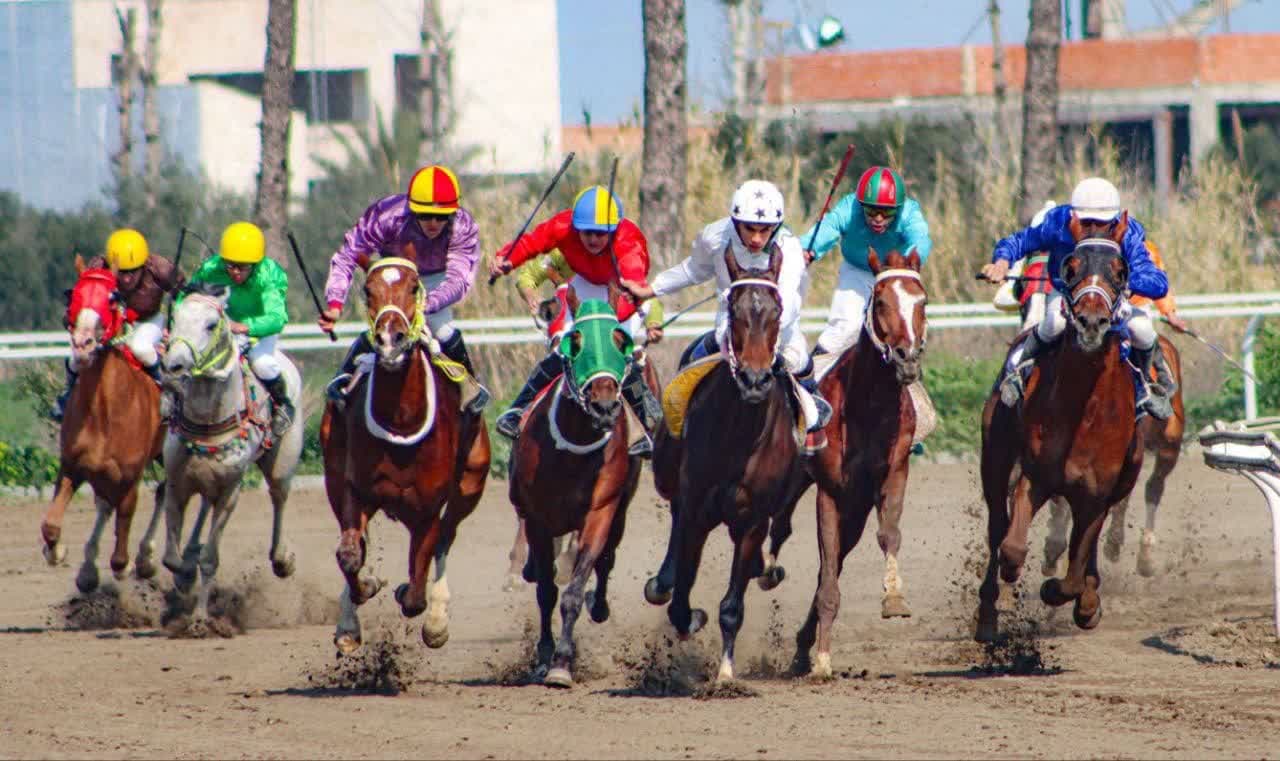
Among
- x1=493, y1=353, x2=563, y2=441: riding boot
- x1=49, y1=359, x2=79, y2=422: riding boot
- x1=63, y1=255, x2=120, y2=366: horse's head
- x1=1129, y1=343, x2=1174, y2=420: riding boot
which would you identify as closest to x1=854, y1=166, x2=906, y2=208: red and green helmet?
x1=1129, y1=343, x2=1174, y2=420: riding boot

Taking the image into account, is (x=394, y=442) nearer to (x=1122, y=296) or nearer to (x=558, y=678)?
(x=558, y=678)

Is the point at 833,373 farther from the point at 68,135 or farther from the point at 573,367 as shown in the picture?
the point at 68,135

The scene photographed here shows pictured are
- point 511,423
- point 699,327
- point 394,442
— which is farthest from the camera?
point 699,327

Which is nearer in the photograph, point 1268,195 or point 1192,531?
point 1192,531

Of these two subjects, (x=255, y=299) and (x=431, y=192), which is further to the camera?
(x=255, y=299)

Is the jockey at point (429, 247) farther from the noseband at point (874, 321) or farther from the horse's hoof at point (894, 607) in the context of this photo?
the horse's hoof at point (894, 607)

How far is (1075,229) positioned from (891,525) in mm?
1792

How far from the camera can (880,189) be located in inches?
448

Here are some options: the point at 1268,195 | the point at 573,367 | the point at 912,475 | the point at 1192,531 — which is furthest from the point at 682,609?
the point at 1268,195

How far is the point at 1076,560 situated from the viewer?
10383mm

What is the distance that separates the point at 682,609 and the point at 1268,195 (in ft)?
107

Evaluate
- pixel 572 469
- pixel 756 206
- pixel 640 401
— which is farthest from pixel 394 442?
pixel 756 206

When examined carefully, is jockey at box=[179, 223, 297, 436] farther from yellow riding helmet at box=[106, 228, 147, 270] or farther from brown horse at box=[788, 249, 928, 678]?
brown horse at box=[788, 249, 928, 678]

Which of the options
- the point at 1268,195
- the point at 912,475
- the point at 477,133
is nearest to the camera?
the point at 912,475
